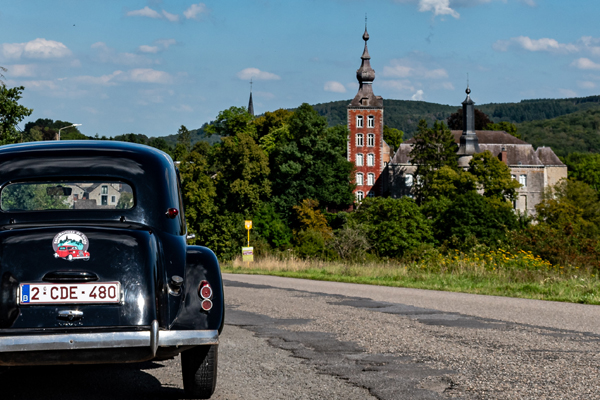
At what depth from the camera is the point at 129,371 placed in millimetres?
7496

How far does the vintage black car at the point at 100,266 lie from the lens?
535cm

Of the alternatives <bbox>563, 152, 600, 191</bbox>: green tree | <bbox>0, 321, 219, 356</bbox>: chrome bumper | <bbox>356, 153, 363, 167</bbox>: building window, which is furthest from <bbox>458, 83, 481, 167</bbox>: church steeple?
<bbox>0, 321, 219, 356</bbox>: chrome bumper

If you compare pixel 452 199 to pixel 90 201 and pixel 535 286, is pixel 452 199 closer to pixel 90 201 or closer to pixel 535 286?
pixel 535 286

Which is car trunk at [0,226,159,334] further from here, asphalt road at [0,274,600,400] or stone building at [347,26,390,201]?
stone building at [347,26,390,201]

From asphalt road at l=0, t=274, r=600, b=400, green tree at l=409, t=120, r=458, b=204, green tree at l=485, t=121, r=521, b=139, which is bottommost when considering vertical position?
asphalt road at l=0, t=274, r=600, b=400

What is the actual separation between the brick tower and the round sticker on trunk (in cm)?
10690

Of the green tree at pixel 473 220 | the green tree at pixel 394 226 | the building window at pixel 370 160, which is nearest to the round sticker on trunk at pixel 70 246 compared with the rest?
the green tree at pixel 394 226

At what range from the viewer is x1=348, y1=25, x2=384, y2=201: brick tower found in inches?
4437

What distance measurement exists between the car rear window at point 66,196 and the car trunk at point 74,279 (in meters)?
0.60

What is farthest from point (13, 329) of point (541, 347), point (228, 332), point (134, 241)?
point (541, 347)

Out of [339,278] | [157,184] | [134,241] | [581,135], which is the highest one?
[581,135]

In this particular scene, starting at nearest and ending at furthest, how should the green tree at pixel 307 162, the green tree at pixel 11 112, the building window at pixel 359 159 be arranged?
the green tree at pixel 11 112, the green tree at pixel 307 162, the building window at pixel 359 159

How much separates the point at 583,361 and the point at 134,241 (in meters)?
4.87

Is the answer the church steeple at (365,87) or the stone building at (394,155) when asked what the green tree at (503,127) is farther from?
the church steeple at (365,87)
